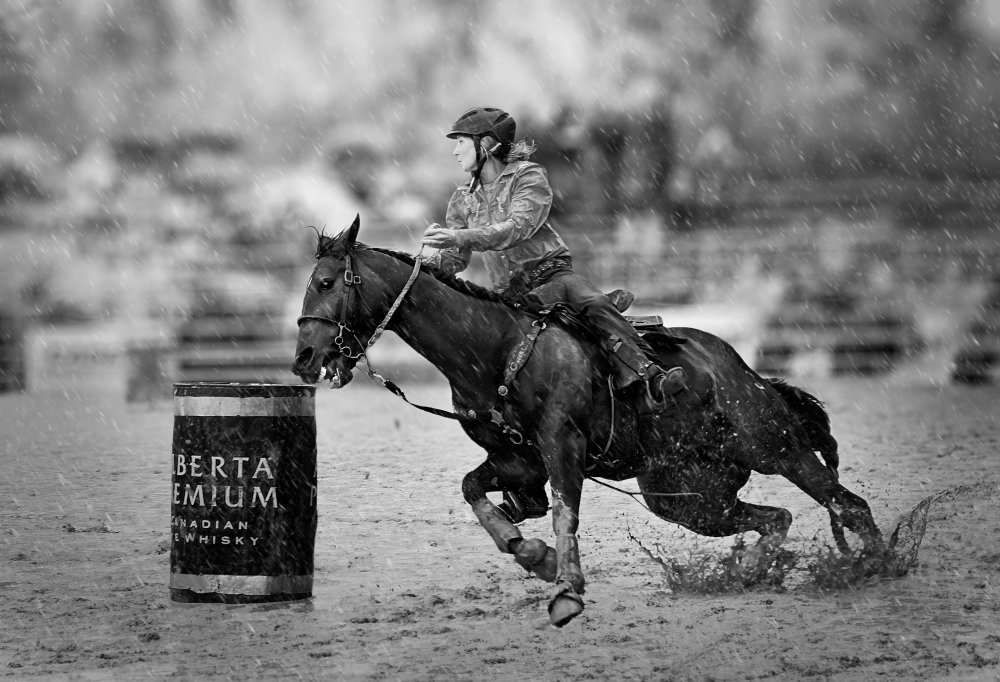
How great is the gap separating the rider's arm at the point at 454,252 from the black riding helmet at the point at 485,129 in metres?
0.10

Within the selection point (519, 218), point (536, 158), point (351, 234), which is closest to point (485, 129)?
point (519, 218)

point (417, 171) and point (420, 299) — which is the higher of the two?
point (417, 171)

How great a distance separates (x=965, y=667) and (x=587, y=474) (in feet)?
4.95

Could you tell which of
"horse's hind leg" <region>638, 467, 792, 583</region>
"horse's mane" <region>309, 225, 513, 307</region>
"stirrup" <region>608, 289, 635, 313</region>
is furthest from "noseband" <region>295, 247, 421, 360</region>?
"horse's hind leg" <region>638, 467, 792, 583</region>

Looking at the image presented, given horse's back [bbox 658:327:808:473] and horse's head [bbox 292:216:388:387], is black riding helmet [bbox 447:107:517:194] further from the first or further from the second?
horse's back [bbox 658:327:808:473]

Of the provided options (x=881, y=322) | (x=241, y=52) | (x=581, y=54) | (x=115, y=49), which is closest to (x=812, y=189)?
(x=881, y=322)

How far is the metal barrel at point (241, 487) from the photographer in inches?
192

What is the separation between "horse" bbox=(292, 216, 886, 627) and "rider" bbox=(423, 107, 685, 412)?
4.1 inches

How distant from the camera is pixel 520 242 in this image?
4988mm

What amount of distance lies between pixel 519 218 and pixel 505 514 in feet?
3.58

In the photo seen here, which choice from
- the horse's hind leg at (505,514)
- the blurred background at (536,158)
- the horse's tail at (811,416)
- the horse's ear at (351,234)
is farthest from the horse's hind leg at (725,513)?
the blurred background at (536,158)

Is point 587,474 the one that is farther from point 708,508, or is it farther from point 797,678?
point 797,678

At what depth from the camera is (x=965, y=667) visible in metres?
3.97

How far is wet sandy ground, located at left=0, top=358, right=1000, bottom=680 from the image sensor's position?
415 centimetres
